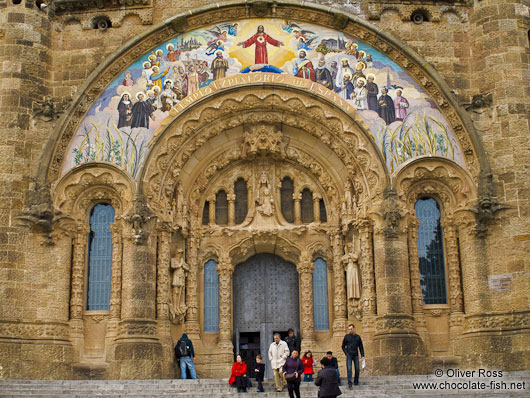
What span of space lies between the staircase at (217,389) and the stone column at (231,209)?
605 cm

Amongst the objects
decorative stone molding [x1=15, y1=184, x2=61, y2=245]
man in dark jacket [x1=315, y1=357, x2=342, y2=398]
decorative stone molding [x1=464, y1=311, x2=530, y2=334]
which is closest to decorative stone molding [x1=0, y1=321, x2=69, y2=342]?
decorative stone molding [x1=15, y1=184, x2=61, y2=245]

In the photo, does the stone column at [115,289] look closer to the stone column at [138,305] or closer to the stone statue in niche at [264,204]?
the stone column at [138,305]

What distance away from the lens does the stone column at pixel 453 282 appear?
21203 mm

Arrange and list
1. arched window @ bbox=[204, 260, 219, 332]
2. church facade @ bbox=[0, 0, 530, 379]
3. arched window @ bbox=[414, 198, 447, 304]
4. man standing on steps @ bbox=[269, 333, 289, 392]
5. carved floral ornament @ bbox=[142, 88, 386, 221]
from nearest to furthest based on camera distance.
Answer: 1. man standing on steps @ bbox=[269, 333, 289, 392]
2. church facade @ bbox=[0, 0, 530, 379]
3. arched window @ bbox=[414, 198, 447, 304]
4. carved floral ornament @ bbox=[142, 88, 386, 221]
5. arched window @ bbox=[204, 260, 219, 332]

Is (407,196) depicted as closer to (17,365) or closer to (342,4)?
(342,4)

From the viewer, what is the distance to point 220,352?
73.2ft

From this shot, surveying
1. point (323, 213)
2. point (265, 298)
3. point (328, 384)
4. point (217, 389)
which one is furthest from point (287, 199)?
point (328, 384)

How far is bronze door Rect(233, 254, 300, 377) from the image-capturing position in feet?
75.4

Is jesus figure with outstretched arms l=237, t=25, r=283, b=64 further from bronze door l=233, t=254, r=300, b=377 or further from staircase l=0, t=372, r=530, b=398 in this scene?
staircase l=0, t=372, r=530, b=398

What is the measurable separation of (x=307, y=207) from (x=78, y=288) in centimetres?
692

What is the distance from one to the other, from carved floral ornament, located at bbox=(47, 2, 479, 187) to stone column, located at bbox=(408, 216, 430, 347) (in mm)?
2200

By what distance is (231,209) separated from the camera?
76.8ft

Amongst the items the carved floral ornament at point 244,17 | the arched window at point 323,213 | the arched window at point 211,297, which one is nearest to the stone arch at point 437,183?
the carved floral ornament at point 244,17

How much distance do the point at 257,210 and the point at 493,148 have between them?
673cm
